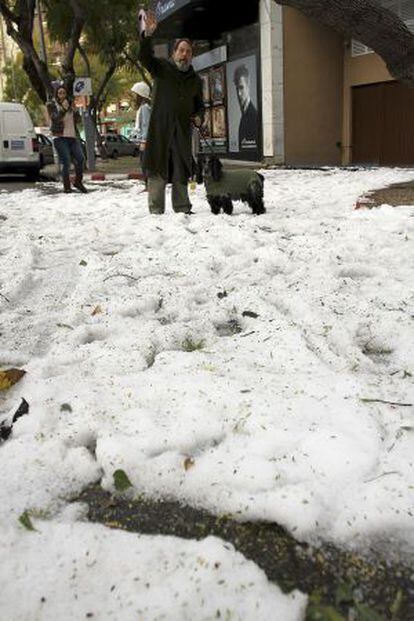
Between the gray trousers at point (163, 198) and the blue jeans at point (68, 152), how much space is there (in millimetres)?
3614

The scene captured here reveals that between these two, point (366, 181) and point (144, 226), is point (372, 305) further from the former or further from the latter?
point (366, 181)

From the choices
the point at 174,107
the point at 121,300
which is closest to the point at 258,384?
the point at 121,300

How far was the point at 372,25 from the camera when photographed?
708cm

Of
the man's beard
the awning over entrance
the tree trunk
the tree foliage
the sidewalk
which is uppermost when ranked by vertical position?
the tree foliage

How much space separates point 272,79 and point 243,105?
1871 millimetres

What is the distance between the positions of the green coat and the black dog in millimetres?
543

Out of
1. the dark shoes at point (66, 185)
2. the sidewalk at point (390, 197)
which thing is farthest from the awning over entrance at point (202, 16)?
the sidewalk at point (390, 197)

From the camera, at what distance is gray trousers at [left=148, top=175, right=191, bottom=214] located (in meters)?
6.69

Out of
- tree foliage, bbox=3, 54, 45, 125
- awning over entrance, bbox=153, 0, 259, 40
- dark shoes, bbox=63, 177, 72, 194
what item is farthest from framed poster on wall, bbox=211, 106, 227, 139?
tree foliage, bbox=3, 54, 45, 125

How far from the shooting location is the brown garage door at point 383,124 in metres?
14.1

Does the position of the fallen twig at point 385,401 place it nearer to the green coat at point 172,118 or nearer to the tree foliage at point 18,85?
the green coat at point 172,118

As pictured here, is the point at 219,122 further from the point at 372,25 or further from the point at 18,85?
the point at 18,85

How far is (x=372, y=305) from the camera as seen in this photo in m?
3.21

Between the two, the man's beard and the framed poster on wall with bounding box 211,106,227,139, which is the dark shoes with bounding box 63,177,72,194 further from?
the framed poster on wall with bounding box 211,106,227,139
